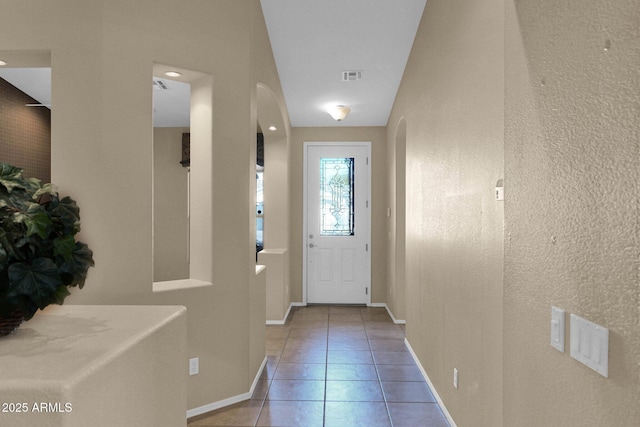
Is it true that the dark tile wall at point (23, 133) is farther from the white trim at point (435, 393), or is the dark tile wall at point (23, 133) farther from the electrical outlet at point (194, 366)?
the white trim at point (435, 393)

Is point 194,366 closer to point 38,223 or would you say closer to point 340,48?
point 38,223

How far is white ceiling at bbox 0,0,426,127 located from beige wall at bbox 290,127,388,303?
384 mm

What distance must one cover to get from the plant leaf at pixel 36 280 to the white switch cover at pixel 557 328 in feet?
4.66

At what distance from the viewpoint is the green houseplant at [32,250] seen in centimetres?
113

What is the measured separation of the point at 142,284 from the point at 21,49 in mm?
1527

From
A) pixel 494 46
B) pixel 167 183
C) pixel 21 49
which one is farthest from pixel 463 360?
pixel 167 183

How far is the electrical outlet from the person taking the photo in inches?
105

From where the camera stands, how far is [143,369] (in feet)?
4.23

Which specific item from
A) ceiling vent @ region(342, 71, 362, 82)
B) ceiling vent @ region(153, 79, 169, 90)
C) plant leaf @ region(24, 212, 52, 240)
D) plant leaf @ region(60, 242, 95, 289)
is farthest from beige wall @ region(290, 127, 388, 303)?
plant leaf @ region(24, 212, 52, 240)

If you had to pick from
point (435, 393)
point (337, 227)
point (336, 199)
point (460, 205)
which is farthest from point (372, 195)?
point (460, 205)

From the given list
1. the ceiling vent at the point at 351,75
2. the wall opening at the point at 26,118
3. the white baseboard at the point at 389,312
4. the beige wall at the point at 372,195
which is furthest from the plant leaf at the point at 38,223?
the beige wall at the point at 372,195

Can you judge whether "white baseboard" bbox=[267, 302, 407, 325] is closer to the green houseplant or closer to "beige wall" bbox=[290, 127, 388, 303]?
"beige wall" bbox=[290, 127, 388, 303]

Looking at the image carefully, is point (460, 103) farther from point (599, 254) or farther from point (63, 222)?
point (63, 222)

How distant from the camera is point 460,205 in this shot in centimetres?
238
